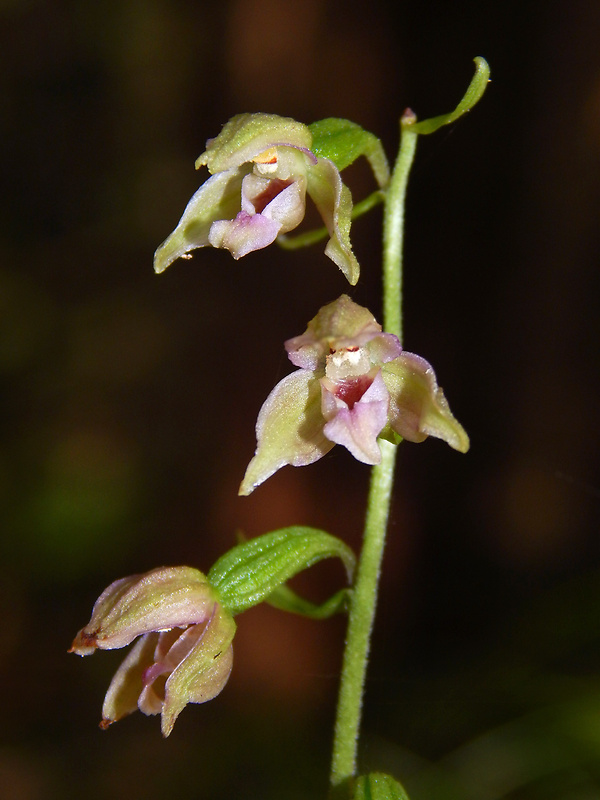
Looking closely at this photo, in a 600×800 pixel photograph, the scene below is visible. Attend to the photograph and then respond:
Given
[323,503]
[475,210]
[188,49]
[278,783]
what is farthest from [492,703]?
[188,49]

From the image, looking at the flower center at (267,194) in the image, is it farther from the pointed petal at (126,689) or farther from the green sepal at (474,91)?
the pointed petal at (126,689)

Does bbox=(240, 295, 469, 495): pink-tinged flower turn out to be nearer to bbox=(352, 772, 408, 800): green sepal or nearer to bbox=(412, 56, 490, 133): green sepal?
bbox=(412, 56, 490, 133): green sepal

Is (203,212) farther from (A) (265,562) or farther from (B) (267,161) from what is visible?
(A) (265,562)

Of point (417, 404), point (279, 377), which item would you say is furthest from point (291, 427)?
point (279, 377)

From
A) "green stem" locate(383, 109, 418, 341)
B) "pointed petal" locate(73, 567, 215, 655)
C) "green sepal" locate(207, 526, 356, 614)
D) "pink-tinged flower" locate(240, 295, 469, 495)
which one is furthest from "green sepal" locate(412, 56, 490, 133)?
"pointed petal" locate(73, 567, 215, 655)

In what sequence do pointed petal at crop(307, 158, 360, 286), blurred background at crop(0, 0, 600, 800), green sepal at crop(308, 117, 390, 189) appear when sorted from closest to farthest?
1. pointed petal at crop(307, 158, 360, 286)
2. green sepal at crop(308, 117, 390, 189)
3. blurred background at crop(0, 0, 600, 800)

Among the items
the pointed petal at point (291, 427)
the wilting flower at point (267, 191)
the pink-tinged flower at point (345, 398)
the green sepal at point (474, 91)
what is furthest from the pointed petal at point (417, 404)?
the green sepal at point (474, 91)

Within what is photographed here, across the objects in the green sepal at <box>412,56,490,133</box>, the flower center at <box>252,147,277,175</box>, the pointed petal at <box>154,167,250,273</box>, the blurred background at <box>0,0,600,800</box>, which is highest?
the green sepal at <box>412,56,490,133</box>
